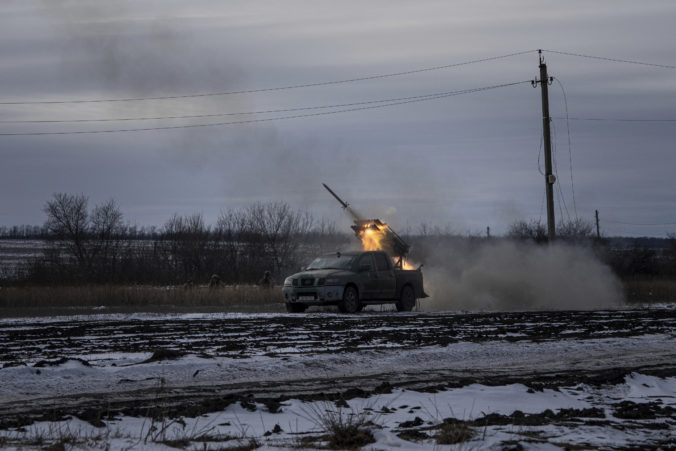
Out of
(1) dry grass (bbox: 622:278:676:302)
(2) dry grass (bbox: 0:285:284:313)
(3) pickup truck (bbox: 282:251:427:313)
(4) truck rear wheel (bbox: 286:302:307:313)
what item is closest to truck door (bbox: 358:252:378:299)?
(3) pickup truck (bbox: 282:251:427:313)

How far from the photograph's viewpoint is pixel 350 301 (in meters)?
27.1

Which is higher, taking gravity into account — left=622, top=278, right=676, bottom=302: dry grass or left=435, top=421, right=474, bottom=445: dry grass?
left=622, top=278, right=676, bottom=302: dry grass

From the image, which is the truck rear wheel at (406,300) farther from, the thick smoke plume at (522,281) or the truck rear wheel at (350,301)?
the thick smoke plume at (522,281)

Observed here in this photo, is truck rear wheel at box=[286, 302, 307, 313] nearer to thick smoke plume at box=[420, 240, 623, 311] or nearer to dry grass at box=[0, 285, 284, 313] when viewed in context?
dry grass at box=[0, 285, 284, 313]


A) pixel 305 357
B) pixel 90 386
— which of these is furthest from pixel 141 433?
pixel 305 357

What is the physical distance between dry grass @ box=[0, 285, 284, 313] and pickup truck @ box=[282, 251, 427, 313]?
14.3 ft

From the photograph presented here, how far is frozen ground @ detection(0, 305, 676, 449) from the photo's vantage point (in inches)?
305

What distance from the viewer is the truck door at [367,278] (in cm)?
2744

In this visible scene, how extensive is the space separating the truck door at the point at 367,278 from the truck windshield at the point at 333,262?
1.27ft

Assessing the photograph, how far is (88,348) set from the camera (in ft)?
51.0

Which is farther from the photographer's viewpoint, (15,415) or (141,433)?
(15,415)

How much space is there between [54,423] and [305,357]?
6424 millimetres

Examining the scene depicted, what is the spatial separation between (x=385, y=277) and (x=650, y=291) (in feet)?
67.0

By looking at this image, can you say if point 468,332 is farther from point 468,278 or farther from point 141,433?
point 468,278
